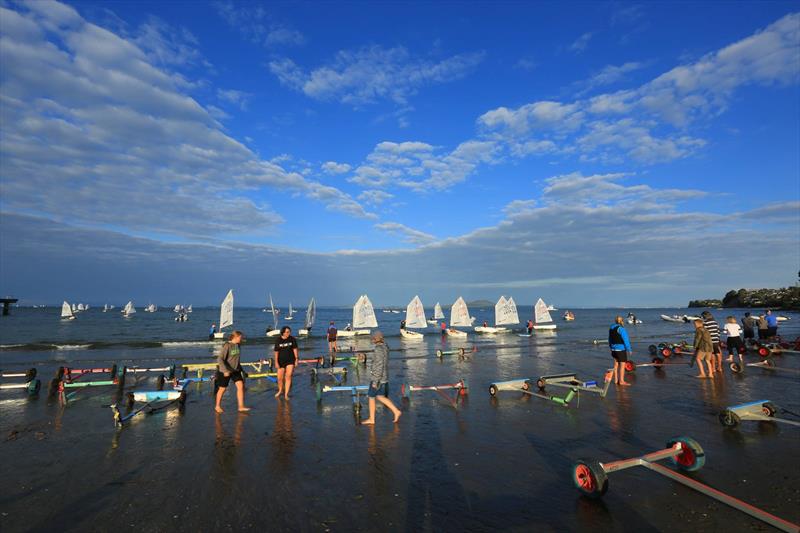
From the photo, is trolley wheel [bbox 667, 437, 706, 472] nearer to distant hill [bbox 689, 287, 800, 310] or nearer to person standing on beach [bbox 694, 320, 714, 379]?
person standing on beach [bbox 694, 320, 714, 379]

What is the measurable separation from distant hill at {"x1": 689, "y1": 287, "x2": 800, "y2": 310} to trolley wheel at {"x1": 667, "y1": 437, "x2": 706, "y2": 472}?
133799mm

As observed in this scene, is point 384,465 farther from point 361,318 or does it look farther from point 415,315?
point 415,315

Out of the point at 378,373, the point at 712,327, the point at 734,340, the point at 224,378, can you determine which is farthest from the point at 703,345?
the point at 224,378

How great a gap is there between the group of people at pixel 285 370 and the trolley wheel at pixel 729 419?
266 inches

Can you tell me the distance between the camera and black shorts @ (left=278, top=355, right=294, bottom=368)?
11.4 metres

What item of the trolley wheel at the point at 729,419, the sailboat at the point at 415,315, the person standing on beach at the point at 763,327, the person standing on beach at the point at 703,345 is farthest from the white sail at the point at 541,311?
the trolley wheel at the point at 729,419

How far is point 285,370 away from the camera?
1165 cm

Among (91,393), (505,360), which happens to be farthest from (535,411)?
(91,393)

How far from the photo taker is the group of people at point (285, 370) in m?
8.51

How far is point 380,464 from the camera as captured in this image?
6434mm

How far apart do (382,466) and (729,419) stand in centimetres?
722

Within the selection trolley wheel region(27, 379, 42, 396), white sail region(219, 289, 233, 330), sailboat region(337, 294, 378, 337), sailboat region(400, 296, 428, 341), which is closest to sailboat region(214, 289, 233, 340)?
white sail region(219, 289, 233, 330)

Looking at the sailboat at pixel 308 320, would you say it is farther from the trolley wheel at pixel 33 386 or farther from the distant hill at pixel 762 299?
the distant hill at pixel 762 299

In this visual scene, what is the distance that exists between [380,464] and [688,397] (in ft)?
31.8
